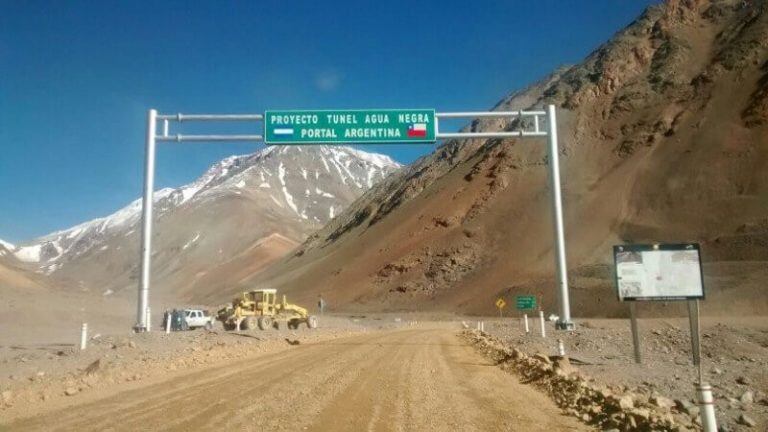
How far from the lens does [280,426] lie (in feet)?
26.2

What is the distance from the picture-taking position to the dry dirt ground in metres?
10.1

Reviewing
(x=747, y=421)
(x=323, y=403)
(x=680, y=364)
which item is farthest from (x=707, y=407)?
(x=680, y=364)

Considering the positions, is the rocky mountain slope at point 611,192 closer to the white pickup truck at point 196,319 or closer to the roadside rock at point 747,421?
the white pickup truck at point 196,319

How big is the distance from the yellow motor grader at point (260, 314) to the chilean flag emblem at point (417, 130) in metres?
17.6

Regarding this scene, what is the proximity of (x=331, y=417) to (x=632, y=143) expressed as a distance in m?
76.8

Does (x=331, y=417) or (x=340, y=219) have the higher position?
(x=340, y=219)

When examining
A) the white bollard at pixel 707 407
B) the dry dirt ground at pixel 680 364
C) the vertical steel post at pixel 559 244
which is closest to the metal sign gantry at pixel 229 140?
the vertical steel post at pixel 559 244

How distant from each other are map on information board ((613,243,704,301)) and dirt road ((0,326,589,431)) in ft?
11.0

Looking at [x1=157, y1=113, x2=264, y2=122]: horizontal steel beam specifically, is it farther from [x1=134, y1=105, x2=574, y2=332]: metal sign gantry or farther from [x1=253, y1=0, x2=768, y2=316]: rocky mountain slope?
[x1=253, y1=0, x2=768, y2=316]: rocky mountain slope

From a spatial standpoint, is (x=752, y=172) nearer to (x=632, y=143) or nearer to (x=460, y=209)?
(x=632, y=143)

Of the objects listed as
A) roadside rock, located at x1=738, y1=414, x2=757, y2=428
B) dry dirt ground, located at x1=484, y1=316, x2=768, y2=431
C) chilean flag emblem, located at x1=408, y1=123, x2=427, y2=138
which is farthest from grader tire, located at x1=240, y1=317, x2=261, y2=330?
roadside rock, located at x1=738, y1=414, x2=757, y2=428

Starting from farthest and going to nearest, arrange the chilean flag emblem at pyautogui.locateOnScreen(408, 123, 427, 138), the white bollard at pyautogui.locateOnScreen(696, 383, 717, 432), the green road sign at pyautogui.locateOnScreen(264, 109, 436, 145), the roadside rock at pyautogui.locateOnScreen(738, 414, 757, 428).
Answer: the chilean flag emblem at pyautogui.locateOnScreen(408, 123, 427, 138)
the green road sign at pyautogui.locateOnScreen(264, 109, 436, 145)
the roadside rock at pyautogui.locateOnScreen(738, 414, 757, 428)
the white bollard at pyautogui.locateOnScreen(696, 383, 717, 432)

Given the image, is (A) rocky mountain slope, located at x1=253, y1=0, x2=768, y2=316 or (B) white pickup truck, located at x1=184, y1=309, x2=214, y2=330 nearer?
(B) white pickup truck, located at x1=184, y1=309, x2=214, y2=330

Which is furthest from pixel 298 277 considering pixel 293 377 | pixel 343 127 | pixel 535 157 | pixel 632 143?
pixel 293 377
